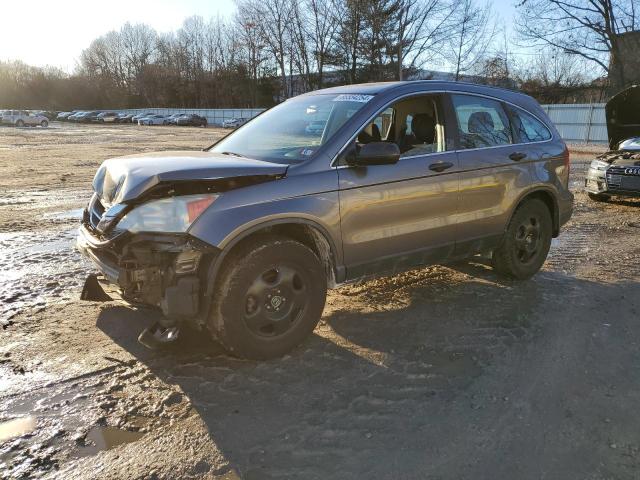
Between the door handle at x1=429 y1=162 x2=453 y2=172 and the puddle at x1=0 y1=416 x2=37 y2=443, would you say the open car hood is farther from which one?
the puddle at x1=0 y1=416 x2=37 y2=443

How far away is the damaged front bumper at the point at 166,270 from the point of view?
10.7 ft

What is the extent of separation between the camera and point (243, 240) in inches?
139

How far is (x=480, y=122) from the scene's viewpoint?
4973 mm

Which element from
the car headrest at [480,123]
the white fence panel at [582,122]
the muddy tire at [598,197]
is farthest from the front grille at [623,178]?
the white fence panel at [582,122]

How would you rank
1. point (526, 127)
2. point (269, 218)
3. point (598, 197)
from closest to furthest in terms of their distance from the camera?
1. point (269, 218)
2. point (526, 127)
3. point (598, 197)

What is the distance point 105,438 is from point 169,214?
1.33 meters

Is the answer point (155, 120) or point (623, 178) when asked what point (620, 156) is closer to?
point (623, 178)

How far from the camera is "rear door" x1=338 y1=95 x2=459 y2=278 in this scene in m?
3.95

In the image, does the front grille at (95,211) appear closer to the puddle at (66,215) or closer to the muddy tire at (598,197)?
the puddle at (66,215)

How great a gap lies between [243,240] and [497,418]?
1.93 meters

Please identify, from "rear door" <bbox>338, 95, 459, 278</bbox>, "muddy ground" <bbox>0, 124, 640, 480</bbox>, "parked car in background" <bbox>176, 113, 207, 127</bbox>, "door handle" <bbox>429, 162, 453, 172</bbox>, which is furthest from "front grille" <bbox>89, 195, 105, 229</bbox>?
"parked car in background" <bbox>176, 113, 207, 127</bbox>

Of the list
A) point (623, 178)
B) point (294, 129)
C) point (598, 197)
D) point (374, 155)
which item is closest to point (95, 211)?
point (294, 129)

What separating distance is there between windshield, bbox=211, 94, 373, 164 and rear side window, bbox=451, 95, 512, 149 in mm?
1038

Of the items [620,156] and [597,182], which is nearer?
[620,156]
